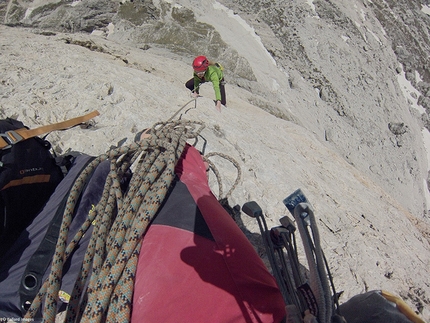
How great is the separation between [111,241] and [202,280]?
2.01 ft

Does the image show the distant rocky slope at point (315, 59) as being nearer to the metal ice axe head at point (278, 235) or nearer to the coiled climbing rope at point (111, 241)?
the coiled climbing rope at point (111, 241)

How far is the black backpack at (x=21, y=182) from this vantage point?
5.84 ft

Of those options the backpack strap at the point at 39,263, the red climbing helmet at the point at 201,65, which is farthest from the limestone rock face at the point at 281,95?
the backpack strap at the point at 39,263

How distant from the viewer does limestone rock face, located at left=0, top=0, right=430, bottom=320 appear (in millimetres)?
3277

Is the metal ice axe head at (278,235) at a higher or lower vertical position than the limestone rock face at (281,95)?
higher

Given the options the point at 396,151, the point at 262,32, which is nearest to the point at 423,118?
the point at 396,151

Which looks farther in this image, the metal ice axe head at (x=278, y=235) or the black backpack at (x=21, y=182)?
the black backpack at (x=21, y=182)

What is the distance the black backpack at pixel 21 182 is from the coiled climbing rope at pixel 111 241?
1.05ft

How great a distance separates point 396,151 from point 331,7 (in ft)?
23.1

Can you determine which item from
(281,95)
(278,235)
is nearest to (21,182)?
(278,235)

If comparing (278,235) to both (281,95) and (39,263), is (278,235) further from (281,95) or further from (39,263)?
(281,95)

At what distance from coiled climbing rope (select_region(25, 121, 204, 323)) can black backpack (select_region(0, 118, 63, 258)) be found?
0.32 metres

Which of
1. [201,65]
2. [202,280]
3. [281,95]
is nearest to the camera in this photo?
[202,280]

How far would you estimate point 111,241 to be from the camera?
1677 mm
